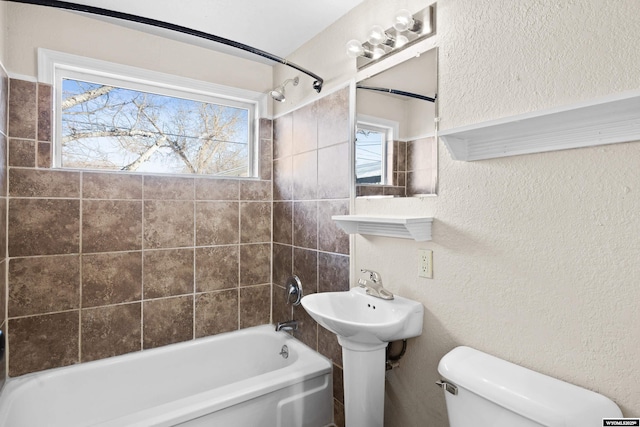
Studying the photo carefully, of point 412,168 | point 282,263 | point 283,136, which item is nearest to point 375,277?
point 412,168

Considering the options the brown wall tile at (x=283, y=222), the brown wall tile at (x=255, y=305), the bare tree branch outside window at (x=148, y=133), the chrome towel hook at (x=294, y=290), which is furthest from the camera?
the brown wall tile at (x=255, y=305)

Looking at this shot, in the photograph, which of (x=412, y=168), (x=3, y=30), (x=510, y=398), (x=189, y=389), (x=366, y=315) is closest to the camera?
(x=510, y=398)

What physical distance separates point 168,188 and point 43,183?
661mm

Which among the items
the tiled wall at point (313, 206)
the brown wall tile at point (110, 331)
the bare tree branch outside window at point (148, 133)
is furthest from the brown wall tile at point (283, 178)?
the brown wall tile at point (110, 331)

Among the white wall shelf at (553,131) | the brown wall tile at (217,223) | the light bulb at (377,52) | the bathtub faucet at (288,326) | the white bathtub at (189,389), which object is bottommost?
the white bathtub at (189,389)

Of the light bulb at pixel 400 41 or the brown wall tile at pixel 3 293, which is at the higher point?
the light bulb at pixel 400 41

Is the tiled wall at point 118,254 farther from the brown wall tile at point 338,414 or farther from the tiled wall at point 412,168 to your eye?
the tiled wall at point 412,168

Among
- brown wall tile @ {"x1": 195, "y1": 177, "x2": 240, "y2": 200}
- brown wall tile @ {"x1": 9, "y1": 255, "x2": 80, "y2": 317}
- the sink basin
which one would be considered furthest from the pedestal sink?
brown wall tile @ {"x1": 9, "y1": 255, "x2": 80, "y2": 317}

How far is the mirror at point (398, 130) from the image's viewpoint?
5.17 feet

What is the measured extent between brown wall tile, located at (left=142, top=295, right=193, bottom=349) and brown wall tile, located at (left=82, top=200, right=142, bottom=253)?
16.6 inches

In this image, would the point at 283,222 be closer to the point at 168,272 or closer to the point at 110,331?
the point at 168,272

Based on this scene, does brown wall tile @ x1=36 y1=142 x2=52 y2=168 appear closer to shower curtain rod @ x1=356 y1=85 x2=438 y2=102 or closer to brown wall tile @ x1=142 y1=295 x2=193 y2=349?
brown wall tile @ x1=142 y1=295 x2=193 y2=349

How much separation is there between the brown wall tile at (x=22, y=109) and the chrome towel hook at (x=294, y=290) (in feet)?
5.74

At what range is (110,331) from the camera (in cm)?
220
